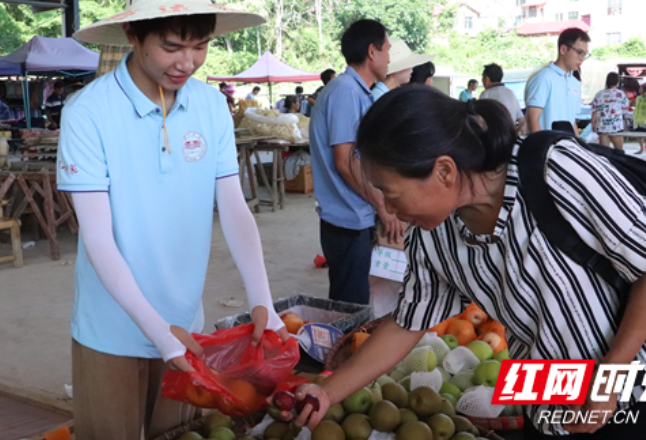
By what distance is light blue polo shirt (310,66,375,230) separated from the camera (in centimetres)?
307

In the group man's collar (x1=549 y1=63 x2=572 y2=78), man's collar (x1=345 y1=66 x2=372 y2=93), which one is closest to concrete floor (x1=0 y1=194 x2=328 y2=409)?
man's collar (x1=345 y1=66 x2=372 y2=93)

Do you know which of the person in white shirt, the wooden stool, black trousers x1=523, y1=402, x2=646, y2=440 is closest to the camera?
black trousers x1=523, y1=402, x2=646, y2=440

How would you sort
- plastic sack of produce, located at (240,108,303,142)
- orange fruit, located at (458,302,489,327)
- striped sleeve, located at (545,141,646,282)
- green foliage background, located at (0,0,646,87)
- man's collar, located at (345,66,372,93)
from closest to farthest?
striped sleeve, located at (545,141,646,282) → orange fruit, located at (458,302,489,327) → man's collar, located at (345,66,372,93) → plastic sack of produce, located at (240,108,303,142) → green foliage background, located at (0,0,646,87)

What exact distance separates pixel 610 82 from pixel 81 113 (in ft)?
37.7

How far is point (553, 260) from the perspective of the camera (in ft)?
4.09

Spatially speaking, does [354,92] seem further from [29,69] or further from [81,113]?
[29,69]

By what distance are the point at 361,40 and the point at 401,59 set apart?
963mm

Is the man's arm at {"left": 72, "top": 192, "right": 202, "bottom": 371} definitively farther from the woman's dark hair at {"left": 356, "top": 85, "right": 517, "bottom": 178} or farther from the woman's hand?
the woman's dark hair at {"left": 356, "top": 85, "right": 517, "bottom": 178}

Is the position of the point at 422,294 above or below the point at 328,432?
above

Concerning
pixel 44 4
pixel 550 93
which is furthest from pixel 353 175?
pixel 44 4

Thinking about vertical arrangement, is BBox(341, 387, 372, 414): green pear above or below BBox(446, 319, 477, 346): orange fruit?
above

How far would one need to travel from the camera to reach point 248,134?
29.0ft

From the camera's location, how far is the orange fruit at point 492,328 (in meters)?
2.82

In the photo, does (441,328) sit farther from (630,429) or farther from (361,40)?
(630,429)
